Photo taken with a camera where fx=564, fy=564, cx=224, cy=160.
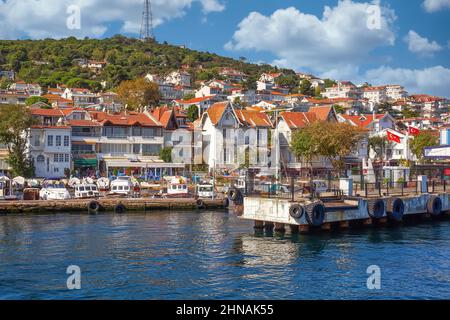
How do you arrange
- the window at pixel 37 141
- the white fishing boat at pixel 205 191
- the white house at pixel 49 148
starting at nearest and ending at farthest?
the white fishing boat at pixel 205 191 < the white house at pixel 49 148 < the window at pixel 37 141

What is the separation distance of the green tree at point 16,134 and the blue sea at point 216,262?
23.0 m

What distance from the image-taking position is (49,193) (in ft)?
178

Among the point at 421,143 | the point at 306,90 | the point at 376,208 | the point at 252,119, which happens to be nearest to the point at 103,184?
the point at 252,119

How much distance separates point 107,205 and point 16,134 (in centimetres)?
1803

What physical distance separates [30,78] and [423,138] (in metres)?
114

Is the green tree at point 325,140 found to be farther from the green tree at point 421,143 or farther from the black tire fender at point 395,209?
the black tire fender at point 395,209

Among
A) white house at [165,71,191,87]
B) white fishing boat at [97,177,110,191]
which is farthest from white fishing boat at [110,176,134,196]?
white house at [165,71,191,87]

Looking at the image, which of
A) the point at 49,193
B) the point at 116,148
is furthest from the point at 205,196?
the point at 116,148

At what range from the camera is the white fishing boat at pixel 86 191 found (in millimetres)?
54781

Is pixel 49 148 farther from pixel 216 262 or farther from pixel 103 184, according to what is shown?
pixel 216 262

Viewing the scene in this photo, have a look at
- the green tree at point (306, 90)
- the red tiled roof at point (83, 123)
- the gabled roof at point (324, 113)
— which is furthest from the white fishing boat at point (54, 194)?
the green tree at point (306, 90)

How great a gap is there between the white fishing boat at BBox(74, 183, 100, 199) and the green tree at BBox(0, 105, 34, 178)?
37.2 feet

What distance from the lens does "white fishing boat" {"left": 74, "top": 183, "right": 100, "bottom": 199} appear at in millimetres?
54781
